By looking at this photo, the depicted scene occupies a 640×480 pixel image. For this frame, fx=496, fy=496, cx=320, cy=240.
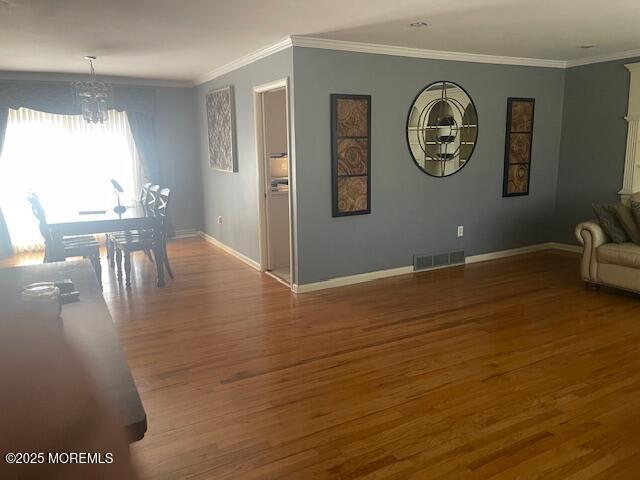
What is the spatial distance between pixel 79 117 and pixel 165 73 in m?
1.45

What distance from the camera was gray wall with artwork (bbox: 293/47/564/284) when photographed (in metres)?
4.70

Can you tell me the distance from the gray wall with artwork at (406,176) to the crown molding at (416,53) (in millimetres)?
58

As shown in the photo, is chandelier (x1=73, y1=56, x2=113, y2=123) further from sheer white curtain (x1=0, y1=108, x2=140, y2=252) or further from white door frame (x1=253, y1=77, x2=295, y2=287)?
sheer white curtain (x1=0, y1=108, x2=140, y2=252)

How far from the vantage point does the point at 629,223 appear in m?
4.54

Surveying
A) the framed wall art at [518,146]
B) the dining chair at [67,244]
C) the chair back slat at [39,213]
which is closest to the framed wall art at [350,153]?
the framed wall art at [518,146]

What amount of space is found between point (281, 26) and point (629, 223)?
3551 mm

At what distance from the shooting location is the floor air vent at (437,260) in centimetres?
554

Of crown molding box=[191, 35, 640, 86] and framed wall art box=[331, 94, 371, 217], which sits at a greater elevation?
crown molding box=[191, 35, 640, 86]

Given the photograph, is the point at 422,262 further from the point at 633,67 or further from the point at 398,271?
the point at 633,67

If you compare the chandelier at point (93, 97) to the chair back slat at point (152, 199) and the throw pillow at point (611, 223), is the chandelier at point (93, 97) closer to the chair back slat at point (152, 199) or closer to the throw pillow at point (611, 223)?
the chair back slat at point (152, 199)

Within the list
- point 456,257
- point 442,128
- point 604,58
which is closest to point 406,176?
point 442,128

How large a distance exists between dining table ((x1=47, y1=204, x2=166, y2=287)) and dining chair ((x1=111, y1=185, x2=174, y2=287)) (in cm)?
2

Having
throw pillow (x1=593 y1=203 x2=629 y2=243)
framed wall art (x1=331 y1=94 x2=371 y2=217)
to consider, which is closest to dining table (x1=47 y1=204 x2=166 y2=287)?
framed wall art (x1=331 y1=94 x2=371 y2=217)

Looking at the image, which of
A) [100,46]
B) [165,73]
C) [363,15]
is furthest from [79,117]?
[363,15]
